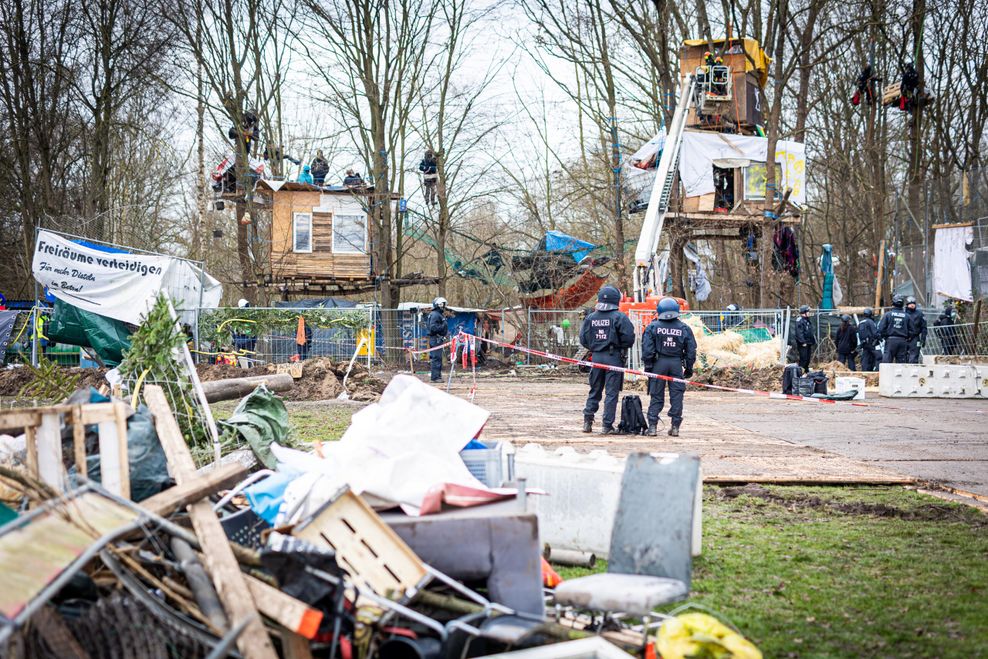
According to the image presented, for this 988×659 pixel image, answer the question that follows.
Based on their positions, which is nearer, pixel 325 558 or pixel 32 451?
pixel 325 558

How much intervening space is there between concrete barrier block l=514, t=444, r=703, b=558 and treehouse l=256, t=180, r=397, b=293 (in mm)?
32165

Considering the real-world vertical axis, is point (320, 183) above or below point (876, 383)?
above

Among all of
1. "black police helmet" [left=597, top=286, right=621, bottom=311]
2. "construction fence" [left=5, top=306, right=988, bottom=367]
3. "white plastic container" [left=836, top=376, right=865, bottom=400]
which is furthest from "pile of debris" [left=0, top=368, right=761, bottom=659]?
"construction fence" [left=5, top=306, right=988, bottom=367]

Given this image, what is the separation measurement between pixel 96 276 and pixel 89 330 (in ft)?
4.29

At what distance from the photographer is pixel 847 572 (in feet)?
20.5

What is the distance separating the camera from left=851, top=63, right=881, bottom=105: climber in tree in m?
33.7

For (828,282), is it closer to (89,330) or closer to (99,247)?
(99,247)

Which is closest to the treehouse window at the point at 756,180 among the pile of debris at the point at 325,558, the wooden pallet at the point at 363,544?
the pile of debris at the point at 325,558

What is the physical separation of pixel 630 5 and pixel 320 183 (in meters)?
14.1

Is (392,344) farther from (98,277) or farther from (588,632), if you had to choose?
(588,632)

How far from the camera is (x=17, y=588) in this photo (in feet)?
Result: 11.1

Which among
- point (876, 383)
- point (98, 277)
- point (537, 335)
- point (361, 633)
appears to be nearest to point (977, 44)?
point (876, 383)

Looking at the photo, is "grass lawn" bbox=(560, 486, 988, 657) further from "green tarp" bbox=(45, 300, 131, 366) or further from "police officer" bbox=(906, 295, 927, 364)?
"police officer" bbox=(906, 295, 927, 364)

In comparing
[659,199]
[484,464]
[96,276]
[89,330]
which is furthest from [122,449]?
[659,199]
